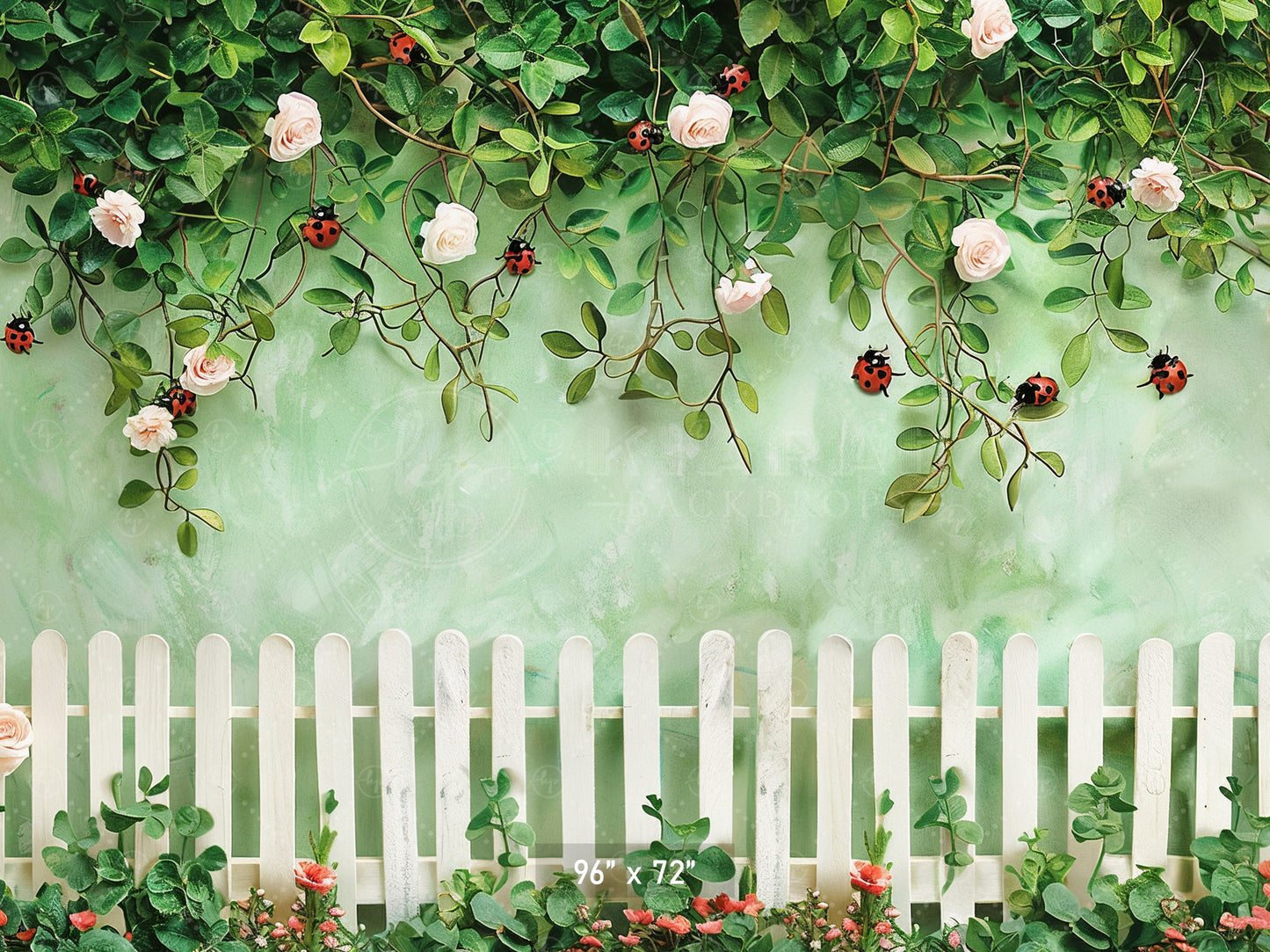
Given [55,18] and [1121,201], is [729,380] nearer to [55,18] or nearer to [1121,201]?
[1121,201]

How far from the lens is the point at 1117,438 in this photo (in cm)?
208

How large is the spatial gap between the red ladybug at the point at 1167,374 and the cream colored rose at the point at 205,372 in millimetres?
2170

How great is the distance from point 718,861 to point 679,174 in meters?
1.56

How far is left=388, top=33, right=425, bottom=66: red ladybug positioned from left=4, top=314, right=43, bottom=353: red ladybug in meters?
1.09

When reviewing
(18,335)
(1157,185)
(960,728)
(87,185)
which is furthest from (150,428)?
(1157,185)


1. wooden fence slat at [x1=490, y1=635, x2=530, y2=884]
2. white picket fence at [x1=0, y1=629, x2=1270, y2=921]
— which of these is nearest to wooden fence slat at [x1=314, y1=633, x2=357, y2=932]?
white picket fence at [x1=0, y1=629, x2=1270, y2=921]

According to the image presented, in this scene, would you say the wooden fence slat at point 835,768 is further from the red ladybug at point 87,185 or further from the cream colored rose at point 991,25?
the red ladybug at point 87,185

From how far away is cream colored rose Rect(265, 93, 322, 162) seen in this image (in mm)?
1888

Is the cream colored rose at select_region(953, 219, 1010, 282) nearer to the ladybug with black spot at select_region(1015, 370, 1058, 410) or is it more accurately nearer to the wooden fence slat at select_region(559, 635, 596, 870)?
the ladybug with black spot at select_region(1015, 370, 1058, 410)

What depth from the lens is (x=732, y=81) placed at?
6.29ft

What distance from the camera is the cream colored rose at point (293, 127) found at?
189cm

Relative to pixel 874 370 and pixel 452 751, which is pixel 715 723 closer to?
pixel 452 751

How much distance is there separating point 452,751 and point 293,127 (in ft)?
4.72

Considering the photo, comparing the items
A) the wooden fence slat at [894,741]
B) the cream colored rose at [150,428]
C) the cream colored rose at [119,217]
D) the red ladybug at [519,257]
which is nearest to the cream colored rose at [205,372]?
the cream colored rose at [150,428]
